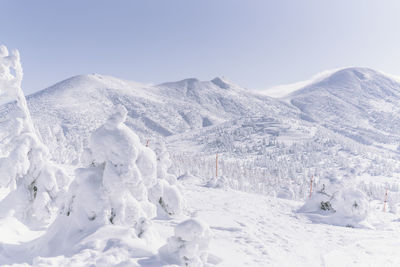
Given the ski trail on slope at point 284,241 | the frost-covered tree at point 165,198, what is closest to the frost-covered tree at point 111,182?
the ski trail on slope at point 284,241

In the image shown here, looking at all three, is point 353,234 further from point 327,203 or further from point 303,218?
point 327,203

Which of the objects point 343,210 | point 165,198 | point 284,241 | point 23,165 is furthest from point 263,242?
point 23,165

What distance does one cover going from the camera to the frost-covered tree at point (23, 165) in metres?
13.1

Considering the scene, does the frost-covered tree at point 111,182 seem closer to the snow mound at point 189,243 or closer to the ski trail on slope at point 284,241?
the snow mound at point 189,243

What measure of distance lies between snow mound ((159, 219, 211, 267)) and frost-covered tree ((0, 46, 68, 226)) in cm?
822

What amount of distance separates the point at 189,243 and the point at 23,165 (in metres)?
9.44

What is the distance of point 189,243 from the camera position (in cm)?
815

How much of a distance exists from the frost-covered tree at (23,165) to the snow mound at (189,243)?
8218mm

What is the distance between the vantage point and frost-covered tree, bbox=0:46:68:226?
13.1 metres

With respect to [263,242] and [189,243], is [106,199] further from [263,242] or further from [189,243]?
[263,242]

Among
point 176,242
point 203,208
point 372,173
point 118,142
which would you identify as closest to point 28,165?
point 118,142

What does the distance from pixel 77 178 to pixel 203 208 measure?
10938mm

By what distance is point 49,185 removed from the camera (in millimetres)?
13484

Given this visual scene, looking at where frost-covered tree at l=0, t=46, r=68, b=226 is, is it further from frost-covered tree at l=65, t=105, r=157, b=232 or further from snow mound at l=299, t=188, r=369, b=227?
snow mound at l=299, t=188, r=369, b=227
